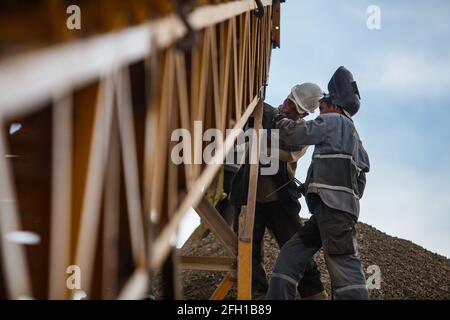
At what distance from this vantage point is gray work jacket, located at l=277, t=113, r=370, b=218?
6695mm

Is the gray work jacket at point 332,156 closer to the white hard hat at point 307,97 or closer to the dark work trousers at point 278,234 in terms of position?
the white hard hat at point 307,97

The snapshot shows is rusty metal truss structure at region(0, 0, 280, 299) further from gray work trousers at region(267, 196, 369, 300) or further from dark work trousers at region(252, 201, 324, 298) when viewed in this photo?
dark work trousers at region(252, 201, 324, 298)

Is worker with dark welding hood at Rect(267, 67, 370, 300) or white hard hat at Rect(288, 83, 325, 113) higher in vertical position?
white hard hat at Rect(288, 83, 325, 113)

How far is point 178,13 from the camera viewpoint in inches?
104

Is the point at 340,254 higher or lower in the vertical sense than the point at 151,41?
lower

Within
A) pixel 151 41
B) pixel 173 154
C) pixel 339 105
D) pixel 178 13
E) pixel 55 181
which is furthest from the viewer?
pixel 339 105

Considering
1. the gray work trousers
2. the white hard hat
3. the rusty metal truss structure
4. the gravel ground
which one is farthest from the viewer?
the gravel ground

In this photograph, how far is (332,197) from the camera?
6672 mm

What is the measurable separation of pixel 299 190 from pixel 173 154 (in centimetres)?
501

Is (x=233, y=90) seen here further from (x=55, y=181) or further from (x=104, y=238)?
(x=55, y=181)

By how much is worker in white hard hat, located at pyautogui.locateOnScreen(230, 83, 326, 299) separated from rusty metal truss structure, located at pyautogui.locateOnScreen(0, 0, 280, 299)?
4446 mm

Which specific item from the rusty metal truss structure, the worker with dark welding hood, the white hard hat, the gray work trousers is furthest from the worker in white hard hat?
the rusty metal truss structure

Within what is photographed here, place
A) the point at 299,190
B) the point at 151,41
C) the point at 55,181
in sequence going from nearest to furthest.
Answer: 1. the point at 55,181
2. the point at 151,41
3. the point at 299,190
